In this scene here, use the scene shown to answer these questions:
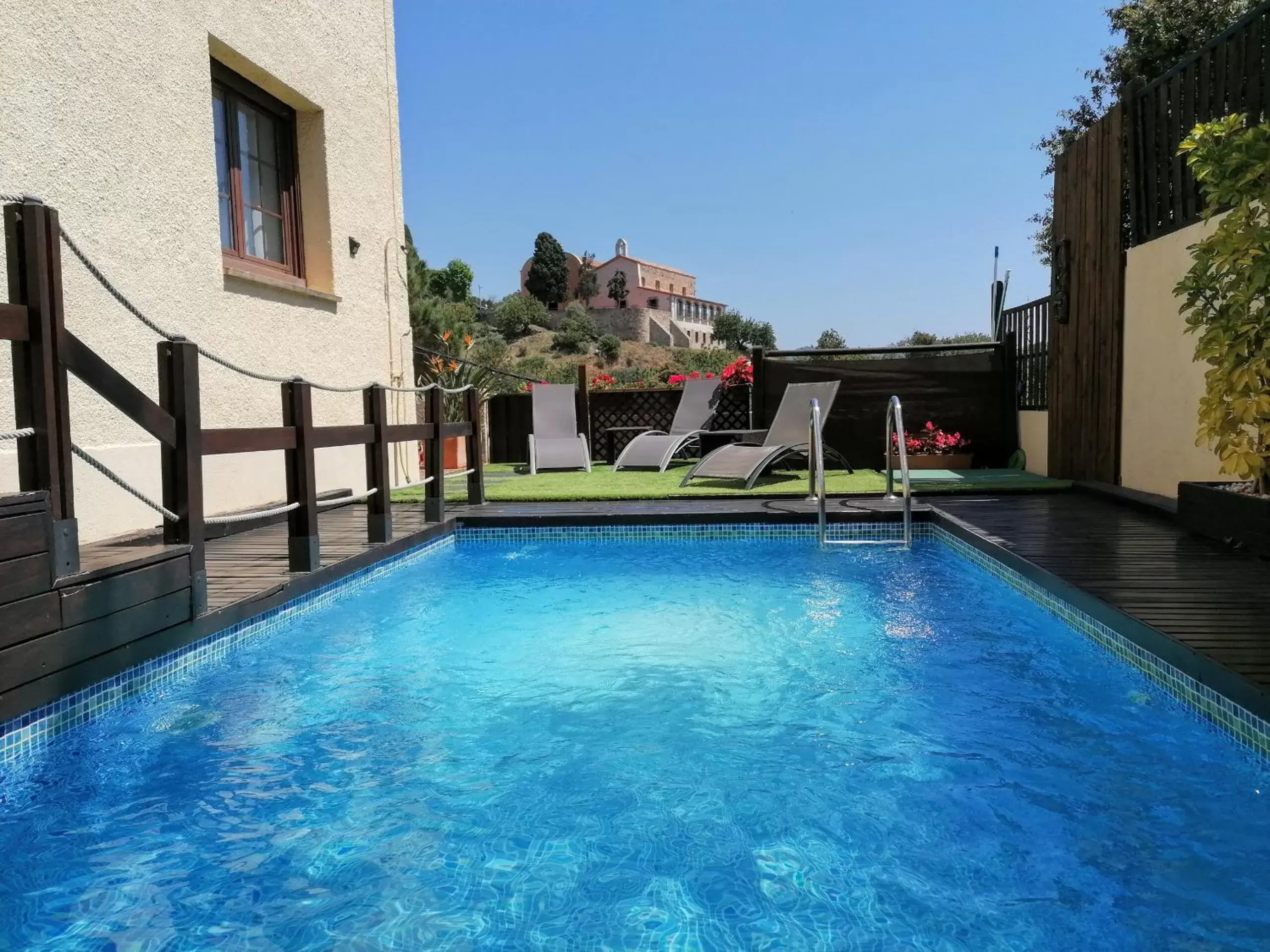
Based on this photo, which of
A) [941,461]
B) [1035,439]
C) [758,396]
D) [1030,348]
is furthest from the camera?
[758,396]

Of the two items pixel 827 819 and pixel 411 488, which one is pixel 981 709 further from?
pixel 411 488

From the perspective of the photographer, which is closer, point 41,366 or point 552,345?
point 41,366

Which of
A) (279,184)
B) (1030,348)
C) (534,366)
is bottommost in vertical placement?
(1030,348)

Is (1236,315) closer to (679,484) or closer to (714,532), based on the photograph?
(714,532)

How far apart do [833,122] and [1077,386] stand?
13.1 metres

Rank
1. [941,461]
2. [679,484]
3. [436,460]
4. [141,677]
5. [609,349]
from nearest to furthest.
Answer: [141,677], [436,460], [679,484], [941,461], [609,349]

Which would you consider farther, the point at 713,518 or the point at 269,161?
the point at 269,161

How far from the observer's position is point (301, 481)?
424 centimetres

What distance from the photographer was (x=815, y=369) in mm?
10258

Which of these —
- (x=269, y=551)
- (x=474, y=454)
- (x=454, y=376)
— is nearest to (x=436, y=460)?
(x=474, y=454)

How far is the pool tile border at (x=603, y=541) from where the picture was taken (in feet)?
→ 8.41

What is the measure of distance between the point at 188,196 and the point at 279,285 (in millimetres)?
1041

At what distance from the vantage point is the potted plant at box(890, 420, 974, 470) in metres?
9.81

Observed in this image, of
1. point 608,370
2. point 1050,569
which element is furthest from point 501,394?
point 608,370
